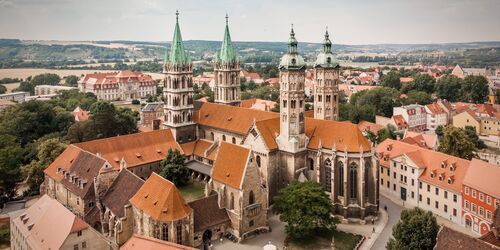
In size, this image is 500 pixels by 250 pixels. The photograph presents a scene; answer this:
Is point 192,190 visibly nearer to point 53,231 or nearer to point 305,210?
point 305,210

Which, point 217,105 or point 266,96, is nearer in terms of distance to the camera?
point 217,105

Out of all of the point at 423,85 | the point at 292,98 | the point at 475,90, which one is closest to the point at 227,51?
the point at 292,98

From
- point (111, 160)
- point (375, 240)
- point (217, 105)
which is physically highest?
point (217, 105)

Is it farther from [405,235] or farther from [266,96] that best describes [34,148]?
[266,96]

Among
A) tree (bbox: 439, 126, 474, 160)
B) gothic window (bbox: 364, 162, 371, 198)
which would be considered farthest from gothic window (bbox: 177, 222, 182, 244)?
tree (bbox: 439, 126, 474, 160)

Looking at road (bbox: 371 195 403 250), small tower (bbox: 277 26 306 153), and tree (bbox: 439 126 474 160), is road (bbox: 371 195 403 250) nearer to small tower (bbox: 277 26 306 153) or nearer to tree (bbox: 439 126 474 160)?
small tower (bbox: 277 26 306 153)

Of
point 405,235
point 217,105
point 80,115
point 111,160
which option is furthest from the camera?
point 80,115

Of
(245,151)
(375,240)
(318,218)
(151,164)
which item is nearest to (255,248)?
(318,218)
